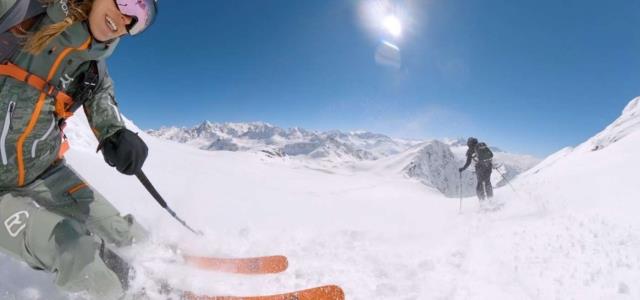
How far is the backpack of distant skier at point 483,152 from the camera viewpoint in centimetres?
1455

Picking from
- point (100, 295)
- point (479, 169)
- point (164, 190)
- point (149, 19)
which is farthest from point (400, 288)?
point (479, 169)

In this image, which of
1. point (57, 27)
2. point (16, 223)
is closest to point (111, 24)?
point (57, 27)

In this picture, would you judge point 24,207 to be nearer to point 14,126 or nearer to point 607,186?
point 14,126

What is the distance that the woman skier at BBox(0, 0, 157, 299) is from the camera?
2.63 metres

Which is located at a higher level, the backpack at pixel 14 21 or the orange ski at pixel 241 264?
the backpack at pixel 14 21

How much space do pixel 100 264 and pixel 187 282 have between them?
117 centimetres

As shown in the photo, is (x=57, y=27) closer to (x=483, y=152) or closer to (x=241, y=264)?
(x=241, y=264)

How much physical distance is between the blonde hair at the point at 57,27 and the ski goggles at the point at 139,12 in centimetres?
26

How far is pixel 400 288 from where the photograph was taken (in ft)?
14.5

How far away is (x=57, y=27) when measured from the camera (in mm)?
2770

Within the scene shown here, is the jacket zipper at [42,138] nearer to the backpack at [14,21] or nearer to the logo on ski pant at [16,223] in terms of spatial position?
the backpack at [14,21]

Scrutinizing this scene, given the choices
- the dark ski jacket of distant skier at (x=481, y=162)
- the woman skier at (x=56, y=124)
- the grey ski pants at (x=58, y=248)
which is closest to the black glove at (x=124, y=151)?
the woman skier at (x=56, y=124)

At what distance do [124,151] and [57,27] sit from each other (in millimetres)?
1122

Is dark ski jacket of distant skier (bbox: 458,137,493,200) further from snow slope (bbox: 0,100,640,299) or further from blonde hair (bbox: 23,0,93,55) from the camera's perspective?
blonde hair (bbox: 23,0,93,55)
